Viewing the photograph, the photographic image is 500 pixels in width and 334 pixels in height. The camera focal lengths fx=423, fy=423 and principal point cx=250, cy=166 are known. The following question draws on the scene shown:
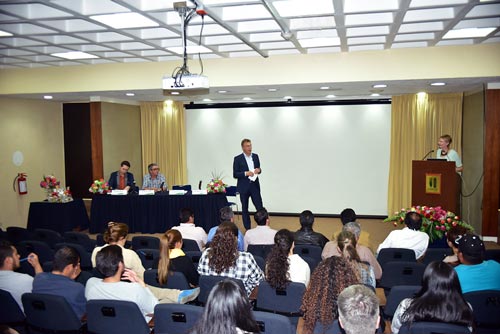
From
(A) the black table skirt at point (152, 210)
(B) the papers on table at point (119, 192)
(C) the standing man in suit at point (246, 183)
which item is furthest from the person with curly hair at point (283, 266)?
(B) the papers on table at point (119, 192)

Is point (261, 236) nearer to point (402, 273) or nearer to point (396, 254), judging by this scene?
point (396, 254)

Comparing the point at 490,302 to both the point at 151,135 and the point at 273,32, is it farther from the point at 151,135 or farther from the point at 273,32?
the point at 151,135

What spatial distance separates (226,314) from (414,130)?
9.00 metres

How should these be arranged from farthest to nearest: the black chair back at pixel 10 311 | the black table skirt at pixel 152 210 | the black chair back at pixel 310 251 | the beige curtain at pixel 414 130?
1. the beige curtain at pixel 414 130
2. the black table skirt at pixel 152 210
3. the black chair back at pixel 310 251
4. the black chair back at pixel 10 311

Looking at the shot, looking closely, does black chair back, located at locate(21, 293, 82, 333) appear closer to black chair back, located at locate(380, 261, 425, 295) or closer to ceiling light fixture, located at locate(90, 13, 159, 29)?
black chair back, located at locate(380, 261, 425, 295)

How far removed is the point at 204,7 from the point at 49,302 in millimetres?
3127

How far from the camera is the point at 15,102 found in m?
9.59

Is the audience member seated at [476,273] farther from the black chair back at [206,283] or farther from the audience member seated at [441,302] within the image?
the black chair back at [206,283]

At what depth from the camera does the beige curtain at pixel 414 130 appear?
9.71m

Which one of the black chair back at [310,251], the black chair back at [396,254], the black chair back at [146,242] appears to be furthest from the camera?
the black chair back at [146,242]

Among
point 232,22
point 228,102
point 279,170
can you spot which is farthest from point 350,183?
point 232,22

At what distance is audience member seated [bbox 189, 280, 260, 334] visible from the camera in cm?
210

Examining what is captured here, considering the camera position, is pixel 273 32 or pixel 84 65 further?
pixel 84 65

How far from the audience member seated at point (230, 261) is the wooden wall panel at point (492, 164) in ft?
19.0
